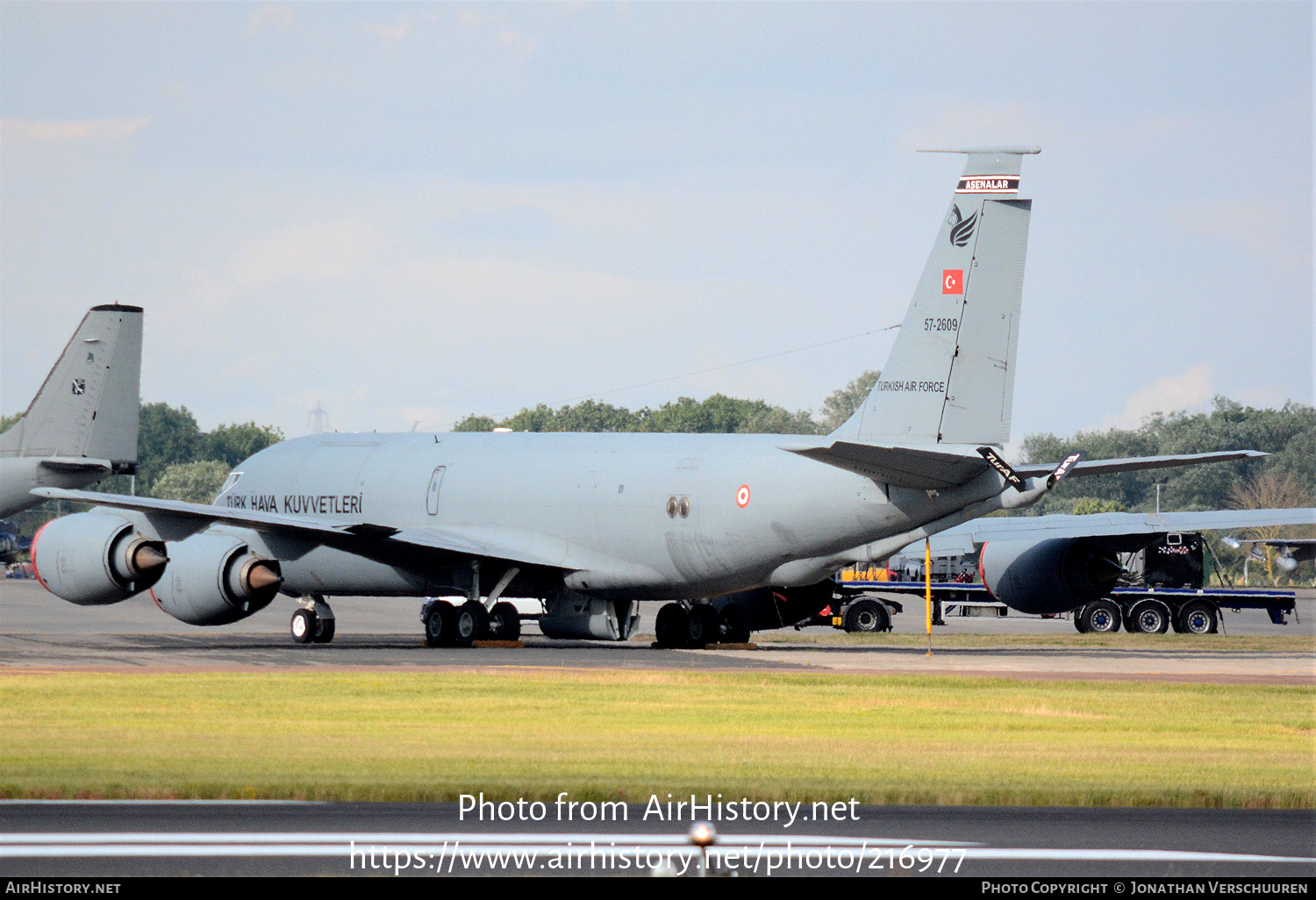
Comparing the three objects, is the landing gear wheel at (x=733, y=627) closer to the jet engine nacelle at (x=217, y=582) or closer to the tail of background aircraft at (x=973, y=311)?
the tail of background aircraft at (x=973, y=311)

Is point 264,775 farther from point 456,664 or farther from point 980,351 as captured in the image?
point 980,351

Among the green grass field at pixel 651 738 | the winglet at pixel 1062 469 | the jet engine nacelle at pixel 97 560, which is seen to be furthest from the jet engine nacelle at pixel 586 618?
the winglet at pixel 1062 469

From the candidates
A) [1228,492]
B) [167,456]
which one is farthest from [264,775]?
[167,456]

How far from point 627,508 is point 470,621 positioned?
156 inches

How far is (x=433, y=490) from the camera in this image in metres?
35.5

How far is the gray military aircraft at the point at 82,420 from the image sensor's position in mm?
46969

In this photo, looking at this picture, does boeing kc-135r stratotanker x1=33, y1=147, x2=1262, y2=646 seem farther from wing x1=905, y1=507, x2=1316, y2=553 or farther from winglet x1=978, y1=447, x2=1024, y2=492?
wing x1=905, y1=507, x2=1316, y2=553

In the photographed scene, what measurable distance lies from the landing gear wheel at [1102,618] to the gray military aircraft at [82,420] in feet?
93.0

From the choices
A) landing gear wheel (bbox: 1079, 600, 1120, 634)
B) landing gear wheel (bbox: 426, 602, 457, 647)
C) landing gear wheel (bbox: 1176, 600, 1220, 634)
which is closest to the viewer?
landing gear wheel (bbox: 426, 602, 457, 647)

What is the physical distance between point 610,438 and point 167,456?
14741 centimetres

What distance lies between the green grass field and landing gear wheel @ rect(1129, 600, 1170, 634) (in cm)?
2434

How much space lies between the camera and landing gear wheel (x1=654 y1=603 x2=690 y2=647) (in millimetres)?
34906

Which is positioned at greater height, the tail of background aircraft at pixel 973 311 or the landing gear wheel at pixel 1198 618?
the tail of background aircraft at pixel 973 311

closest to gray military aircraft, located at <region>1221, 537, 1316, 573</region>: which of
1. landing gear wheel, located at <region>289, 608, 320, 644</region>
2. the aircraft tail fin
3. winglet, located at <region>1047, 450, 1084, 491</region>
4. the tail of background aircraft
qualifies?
winglet, located at <region>1047, 450, 1084, 491</region>
